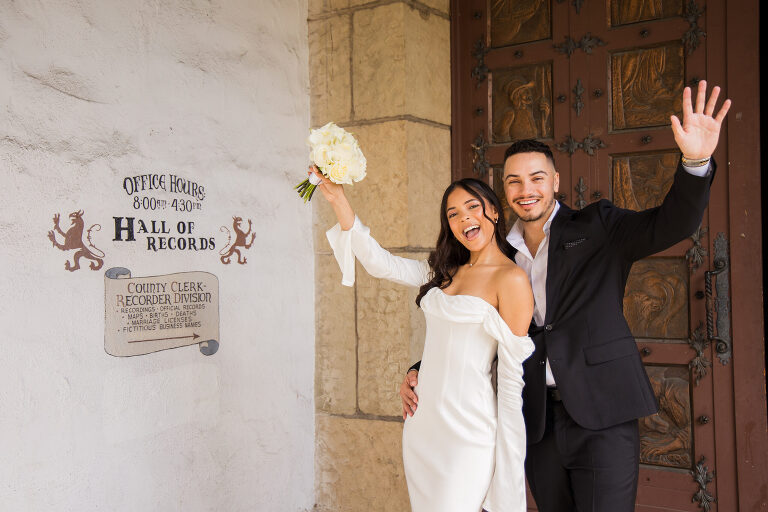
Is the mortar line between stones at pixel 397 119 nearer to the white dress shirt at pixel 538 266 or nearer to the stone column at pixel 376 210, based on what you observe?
the stone column at pixel 376 210

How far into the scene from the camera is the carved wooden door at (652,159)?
10.6 ft

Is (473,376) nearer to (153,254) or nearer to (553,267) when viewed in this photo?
(553,267)

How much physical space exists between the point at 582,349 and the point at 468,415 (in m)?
0.42

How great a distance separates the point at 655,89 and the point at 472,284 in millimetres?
1765

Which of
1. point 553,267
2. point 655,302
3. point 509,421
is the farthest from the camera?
point 655,302

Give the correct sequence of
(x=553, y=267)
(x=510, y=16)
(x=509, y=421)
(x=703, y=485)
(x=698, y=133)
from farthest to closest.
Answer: (x=510, y=16), (x=703, y=485), (x=553, y=267), (x=509, y=421), (x=698, y=133)

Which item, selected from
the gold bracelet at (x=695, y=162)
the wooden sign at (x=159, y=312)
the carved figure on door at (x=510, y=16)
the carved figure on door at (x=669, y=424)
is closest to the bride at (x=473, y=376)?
the gold bracelet at (x=695, y=162)

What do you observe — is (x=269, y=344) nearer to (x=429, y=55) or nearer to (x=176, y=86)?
(x=176, y=86)

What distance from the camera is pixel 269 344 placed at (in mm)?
3635

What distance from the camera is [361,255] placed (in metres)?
2.60

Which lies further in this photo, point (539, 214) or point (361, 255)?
point (361, 255)

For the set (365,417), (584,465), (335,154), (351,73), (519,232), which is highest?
(351,73)

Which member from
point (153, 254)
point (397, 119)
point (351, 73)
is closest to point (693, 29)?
point (397, 119)

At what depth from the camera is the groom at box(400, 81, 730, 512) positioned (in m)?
2.19
